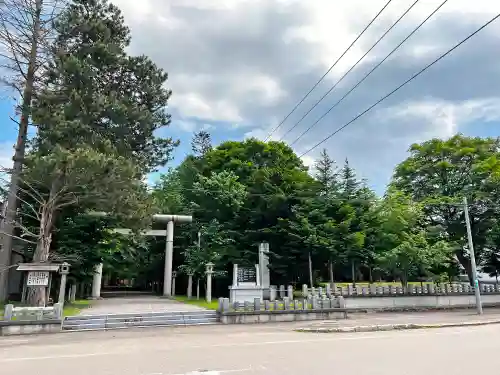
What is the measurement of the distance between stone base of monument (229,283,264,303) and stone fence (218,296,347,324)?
0.92 m

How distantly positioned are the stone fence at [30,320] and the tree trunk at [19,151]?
6.81 m

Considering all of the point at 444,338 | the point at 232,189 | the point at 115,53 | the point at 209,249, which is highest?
the point at 115,53

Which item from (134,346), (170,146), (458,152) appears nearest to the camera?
(134,346)

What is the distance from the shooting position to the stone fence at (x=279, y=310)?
15422 millimetres

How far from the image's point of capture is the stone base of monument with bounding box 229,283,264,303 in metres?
17.0

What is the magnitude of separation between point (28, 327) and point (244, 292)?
339 inches

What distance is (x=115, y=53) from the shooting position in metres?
18.5

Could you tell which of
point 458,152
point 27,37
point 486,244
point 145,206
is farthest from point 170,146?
point 486,244

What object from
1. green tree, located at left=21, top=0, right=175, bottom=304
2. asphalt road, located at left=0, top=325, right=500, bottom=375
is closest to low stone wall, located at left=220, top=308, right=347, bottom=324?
asphalt road, located at left=0, top=325, right=500, bottom=375

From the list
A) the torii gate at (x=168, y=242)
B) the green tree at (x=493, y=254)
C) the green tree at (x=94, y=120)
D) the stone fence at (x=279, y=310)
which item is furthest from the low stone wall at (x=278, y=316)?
the green tree at (x=493, y=254)

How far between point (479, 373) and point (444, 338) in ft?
16.7

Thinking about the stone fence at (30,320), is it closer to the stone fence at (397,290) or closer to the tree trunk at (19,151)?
the tree trunk at (19,151)

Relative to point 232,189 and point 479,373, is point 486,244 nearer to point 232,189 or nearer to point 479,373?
point 232,189

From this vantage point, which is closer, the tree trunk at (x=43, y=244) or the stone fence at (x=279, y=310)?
the stone fence at (x=279, y=310)
